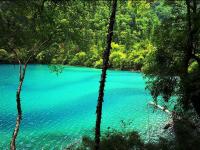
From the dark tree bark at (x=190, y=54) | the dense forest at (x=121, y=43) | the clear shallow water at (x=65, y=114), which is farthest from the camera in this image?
the clear shallow water at (x=65, y=114)

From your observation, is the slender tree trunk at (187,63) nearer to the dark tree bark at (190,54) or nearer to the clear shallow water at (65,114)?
the dark tree bark at (190,54)

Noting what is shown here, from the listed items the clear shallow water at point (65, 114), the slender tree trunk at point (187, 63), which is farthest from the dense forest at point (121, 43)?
the clear shallow water at point (65, 114)

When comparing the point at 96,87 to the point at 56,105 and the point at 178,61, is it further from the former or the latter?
the point at 178,61

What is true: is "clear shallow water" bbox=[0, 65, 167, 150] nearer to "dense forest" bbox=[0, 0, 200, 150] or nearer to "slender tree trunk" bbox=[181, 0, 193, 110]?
"dense forest" bbox=[0, 0, 200, 150]

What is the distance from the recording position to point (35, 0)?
34.9 feet

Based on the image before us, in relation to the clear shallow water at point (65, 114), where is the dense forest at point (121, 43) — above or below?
above

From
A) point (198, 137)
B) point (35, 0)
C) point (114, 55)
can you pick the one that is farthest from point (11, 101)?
point (114, 55)

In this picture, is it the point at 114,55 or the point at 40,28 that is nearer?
the point at 40,28

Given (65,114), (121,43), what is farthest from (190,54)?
(65,114)

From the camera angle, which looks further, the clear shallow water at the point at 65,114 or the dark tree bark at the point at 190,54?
the clear shallow water at the point at 65,114

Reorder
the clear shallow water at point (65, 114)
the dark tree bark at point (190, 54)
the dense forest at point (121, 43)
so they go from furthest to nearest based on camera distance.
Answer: the clear shallow water at point (65, 114)
the dark tree bark at point (190, 54)
the dense forest at point (121, 43)

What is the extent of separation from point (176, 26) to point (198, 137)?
744cm

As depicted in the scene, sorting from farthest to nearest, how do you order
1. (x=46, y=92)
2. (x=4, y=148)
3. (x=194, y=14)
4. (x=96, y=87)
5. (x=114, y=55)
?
(x=114, y=55) → (x=96, y=87) → (x=46, y=92) → (x=4, y=148) → (x=194, y=14)

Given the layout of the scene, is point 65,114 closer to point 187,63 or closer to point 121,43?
point 121,43
